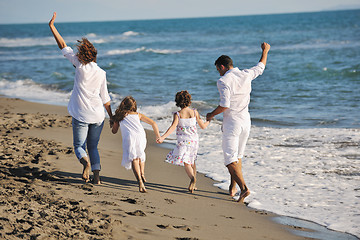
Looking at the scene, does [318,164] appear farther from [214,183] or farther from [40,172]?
[40,172]

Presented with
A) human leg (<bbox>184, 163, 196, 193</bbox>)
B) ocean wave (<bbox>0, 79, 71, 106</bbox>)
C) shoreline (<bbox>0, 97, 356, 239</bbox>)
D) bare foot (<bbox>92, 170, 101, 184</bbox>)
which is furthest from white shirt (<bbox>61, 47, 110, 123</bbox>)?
ocean wave (<bbox>0, 79, 71, 106</bbox>)

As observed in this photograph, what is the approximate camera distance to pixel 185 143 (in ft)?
16.9

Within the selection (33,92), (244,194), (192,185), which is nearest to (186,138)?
(192,185)

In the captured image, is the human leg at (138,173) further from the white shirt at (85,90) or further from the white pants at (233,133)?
the white pants at (233,133)

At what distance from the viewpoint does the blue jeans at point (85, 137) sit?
4797 mm

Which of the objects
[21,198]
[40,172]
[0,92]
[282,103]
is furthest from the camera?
[0,92]

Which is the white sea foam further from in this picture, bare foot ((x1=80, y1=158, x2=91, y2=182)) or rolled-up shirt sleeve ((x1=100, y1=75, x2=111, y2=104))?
rolled-up shirt sleeve ((x1=100, y1=75, x2=111, y2=104))

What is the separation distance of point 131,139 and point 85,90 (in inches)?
31.2

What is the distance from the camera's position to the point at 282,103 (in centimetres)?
1308

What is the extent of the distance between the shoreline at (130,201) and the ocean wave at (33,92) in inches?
275

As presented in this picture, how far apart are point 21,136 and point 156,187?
336 cm

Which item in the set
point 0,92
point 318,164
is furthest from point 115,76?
point 318,164

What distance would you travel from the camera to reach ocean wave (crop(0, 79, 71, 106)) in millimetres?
13773

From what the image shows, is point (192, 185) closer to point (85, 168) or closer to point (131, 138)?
point (131, 138)
